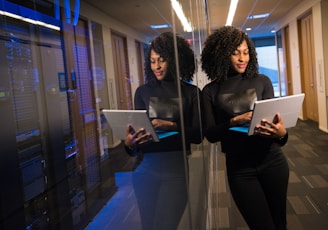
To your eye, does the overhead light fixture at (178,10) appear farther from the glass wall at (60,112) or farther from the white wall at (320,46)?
the white wall at (320,46)

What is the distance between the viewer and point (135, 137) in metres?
0.61

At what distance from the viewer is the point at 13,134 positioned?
1.50 feet

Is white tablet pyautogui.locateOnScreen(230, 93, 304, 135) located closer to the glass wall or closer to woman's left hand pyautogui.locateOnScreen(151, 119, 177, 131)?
woman's left hand pyautogui.locateOnScreen(151, 119, 177, 131)

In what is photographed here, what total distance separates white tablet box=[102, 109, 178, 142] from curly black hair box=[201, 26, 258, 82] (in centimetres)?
84

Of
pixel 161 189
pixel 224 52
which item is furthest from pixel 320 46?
pixel 161 189

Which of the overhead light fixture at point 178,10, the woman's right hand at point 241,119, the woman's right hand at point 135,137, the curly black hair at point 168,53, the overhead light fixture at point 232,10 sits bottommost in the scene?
the woman's right hand at point 241,119

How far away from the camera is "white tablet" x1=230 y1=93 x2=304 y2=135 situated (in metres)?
1.19

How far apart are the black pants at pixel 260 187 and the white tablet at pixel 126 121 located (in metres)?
0.83

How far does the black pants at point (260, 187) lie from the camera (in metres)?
1.39

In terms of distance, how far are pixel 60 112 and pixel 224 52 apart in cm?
110

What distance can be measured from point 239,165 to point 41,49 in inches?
43.9

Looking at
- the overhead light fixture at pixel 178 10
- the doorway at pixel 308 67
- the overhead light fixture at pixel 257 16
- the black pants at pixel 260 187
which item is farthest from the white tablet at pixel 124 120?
the overhead light fixture at pixel 257 16

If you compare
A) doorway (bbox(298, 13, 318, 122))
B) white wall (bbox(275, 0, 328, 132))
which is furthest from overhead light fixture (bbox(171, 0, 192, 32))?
doorway (bbox(298, 13, 318, 122))

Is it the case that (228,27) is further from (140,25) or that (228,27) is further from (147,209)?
(147,209)
